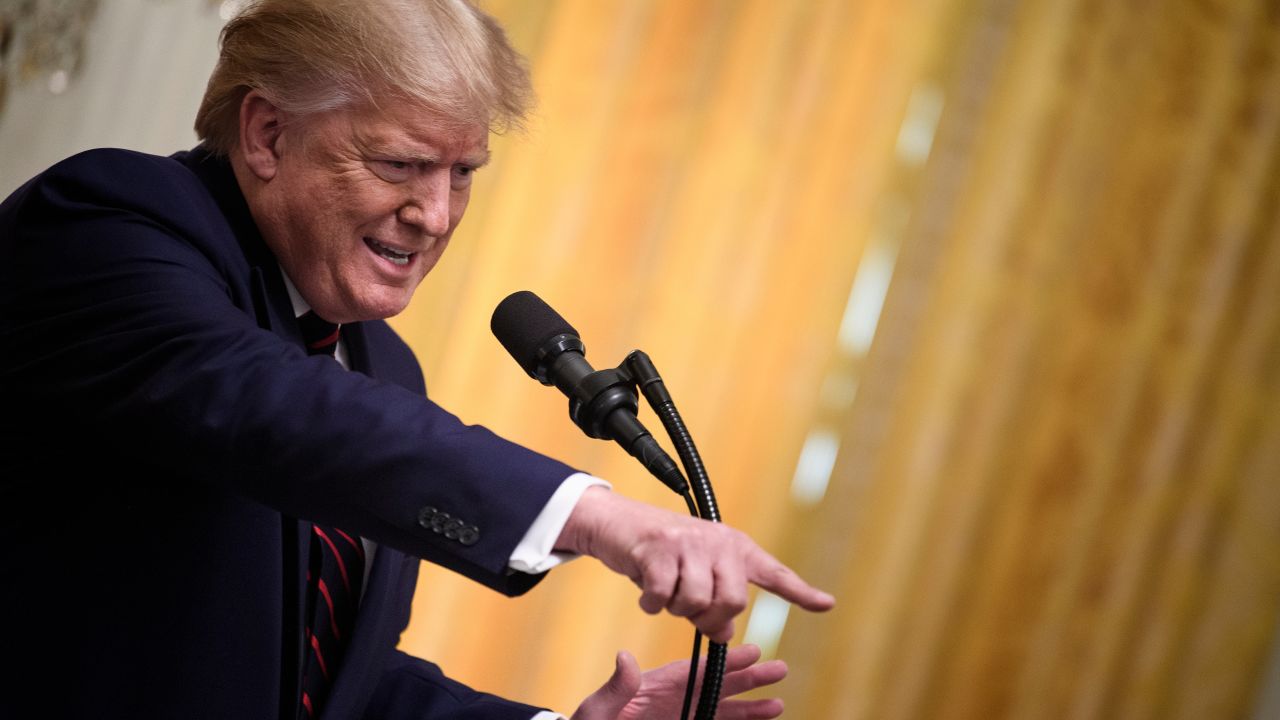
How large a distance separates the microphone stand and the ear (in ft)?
1.71

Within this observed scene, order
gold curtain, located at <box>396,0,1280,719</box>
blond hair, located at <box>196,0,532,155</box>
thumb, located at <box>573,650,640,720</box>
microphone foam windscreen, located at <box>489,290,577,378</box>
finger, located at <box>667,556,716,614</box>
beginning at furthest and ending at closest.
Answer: gold curtain, located at <box>396,0,1280,719</box> < thumb, located at <box>573,650,640,720</box> < blond hair, located at <box>196,0,532,155</box> < microphone foam windscreen, located at <box>489,290,577,378</box> < finger, located at <box>667,556,716,614</box>

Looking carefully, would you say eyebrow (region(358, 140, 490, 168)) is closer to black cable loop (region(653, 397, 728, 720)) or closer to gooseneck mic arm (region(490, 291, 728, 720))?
gooseneck mic arm (region(490, 291, 728, 720))

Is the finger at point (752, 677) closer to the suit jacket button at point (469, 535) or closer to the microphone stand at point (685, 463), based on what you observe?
the microphone stand at point (685, 463)

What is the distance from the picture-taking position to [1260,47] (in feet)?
9.12

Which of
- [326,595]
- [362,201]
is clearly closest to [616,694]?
[326,595]

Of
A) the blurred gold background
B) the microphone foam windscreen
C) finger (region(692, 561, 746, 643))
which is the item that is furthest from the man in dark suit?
the blurred gold background

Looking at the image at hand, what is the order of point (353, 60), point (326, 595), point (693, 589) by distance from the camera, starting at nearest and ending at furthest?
point (693, 589), point (353, 60), point (326, 595)

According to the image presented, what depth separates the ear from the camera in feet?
4.31

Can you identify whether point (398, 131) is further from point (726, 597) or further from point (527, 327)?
point (726, 597)

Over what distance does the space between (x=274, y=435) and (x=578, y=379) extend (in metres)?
0.25

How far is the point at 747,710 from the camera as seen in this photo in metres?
1.35

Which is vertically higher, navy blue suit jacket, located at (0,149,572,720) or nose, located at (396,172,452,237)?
nose, located at (396,172,452,237)

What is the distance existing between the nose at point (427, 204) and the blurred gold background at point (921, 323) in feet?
4.18

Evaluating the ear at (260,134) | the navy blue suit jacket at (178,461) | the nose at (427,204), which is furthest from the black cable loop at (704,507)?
the ear at (260,134)
